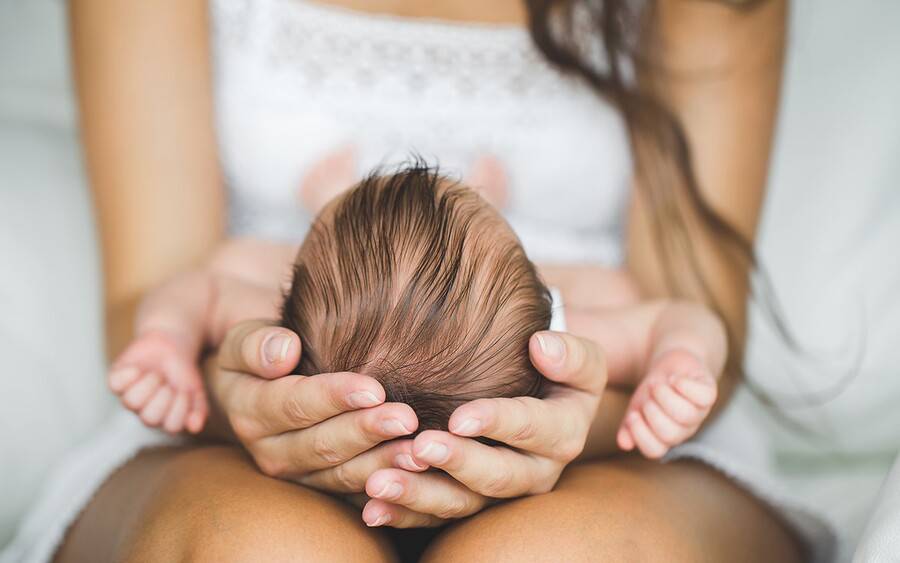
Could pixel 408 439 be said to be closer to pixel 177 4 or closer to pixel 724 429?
pixel 724 429

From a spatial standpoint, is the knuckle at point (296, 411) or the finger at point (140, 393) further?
the finger at point (140, 393)

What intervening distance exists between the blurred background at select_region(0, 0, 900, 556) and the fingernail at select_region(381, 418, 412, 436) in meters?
0.68

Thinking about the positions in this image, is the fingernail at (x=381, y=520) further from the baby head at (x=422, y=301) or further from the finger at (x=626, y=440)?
the finger at (x=626, y=440)

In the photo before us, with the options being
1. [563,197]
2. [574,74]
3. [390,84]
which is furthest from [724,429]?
[390,84]

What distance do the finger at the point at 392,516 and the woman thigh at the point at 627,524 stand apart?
21 millimetres

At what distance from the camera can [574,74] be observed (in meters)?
1.34

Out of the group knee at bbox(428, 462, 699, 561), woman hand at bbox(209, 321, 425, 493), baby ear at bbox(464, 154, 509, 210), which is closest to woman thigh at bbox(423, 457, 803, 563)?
knee at bbox(428, 462, 699, 561)

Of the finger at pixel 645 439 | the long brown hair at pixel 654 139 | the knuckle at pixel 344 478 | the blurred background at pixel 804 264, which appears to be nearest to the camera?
the knuckle at pixel 344 478

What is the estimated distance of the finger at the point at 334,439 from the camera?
2.05 feet

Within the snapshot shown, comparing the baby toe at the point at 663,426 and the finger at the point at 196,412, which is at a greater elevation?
the baby toe at the point at 663,426

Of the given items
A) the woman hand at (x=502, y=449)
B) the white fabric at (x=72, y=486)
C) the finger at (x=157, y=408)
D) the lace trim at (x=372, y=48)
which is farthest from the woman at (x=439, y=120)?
the woman hand at (x=502, y=449)

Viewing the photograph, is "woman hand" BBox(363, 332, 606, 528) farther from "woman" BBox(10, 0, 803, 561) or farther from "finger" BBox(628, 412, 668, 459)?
"woman" BBox(10, 0, 803, 561)

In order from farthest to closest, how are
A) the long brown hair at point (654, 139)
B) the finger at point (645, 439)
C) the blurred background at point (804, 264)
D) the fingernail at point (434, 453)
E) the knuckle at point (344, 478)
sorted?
the long brown hair at point (654, 139) → the blurred background at point (804, 264) → the finger at point (645, 439) → the knuckle at point (344, 478) → the fingernail at point (434, 453)

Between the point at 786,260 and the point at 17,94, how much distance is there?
4.56 feet
